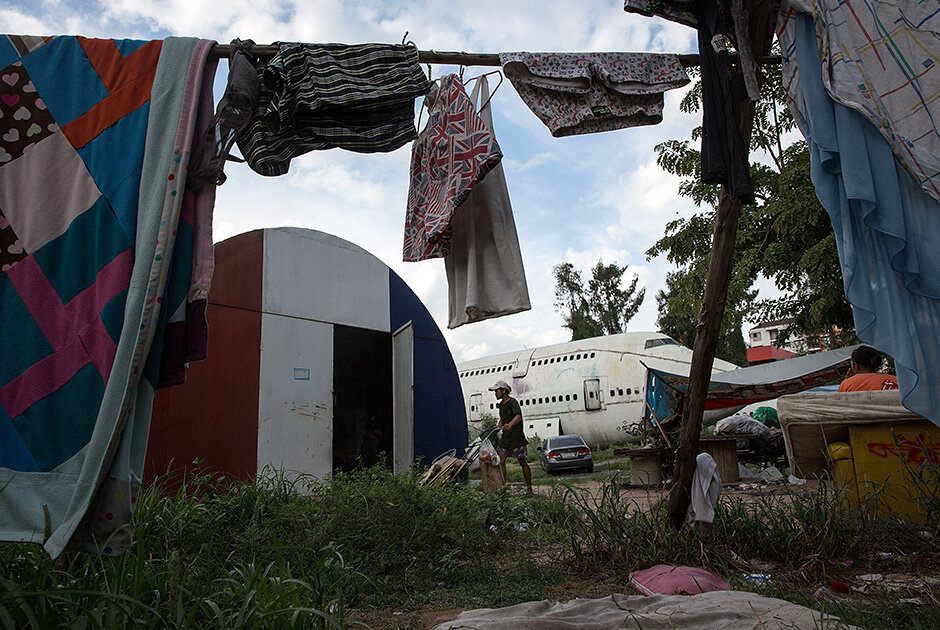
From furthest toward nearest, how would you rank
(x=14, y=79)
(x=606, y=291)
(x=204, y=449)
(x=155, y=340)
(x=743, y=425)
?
(x=606, y=291)
(x=743, y=425)
(x=204, y=449)
(x=14, y=79)
(x=155, y=340)

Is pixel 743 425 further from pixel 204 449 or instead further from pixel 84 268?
pixel 84 268

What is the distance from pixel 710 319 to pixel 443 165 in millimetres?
1865

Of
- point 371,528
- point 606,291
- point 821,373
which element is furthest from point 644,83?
point 606,291

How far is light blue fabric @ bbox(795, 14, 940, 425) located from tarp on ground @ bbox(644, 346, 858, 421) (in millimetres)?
7954

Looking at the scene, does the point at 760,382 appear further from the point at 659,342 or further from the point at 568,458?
the point at 659,342

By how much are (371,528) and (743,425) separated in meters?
8.66

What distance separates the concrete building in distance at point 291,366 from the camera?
696cm

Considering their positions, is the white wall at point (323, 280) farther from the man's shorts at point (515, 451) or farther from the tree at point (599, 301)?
the tree at point (599, 301)

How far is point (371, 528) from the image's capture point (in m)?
→ 4.54

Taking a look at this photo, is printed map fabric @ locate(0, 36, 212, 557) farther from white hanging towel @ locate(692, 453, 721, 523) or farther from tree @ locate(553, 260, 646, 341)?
tree @ locate(553, 260, 646, 341)

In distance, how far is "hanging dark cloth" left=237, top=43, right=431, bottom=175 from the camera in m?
2.85

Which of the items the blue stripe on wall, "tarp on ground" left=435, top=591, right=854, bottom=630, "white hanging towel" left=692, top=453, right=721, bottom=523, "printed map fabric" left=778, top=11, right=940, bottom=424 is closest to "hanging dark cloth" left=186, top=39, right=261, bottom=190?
"tarp on ground" left=435, top=591, right=854, bottom=630

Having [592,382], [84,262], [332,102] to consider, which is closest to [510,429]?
[332,102]

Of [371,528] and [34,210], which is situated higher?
[34,210]
